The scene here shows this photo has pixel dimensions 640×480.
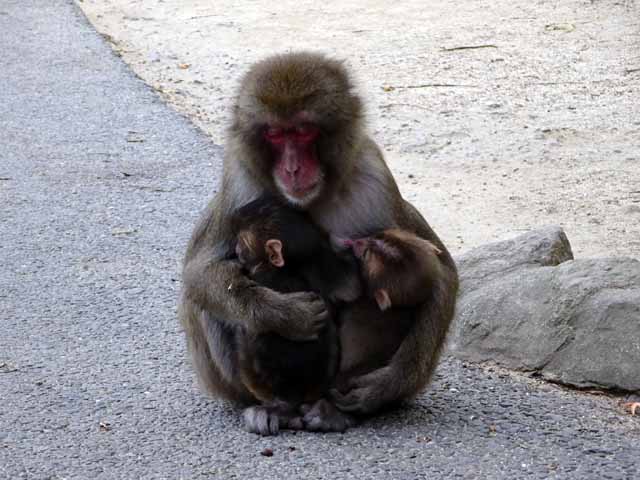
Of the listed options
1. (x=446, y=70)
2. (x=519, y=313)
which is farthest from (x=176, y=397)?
(x=446, y=70)

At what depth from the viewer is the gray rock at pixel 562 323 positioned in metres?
5.38

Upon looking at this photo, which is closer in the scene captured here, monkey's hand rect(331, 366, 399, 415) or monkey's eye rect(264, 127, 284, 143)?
monkey's eye rect(264, 127, 284, 143)

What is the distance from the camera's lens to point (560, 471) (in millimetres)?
4465

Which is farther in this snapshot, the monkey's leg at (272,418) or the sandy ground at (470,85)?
the sandy ground at (470,85)

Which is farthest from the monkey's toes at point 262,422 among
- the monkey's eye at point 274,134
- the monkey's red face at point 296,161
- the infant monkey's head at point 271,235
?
the monkey's eye at point 274,134

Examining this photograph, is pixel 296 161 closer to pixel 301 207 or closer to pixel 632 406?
pixel 301 207

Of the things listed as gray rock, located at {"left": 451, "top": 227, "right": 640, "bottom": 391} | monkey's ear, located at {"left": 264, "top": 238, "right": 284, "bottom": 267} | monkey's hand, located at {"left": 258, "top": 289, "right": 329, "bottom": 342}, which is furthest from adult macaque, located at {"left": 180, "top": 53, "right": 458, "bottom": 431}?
gray rock, located at {"left": 451, "top": 227, "right": 640, "bottom": 391}

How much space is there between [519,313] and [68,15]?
9.85 m

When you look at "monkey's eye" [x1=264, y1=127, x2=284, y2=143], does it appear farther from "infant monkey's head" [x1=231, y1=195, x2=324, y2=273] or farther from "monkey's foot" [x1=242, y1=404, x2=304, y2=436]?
"monkey's foot" [x1=242, y1=404, x2=304, y2=436]

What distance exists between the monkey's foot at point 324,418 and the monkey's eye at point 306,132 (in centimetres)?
100

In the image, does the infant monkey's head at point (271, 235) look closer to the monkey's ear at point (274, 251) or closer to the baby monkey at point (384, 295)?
the monkey's ear at point (274, 251)

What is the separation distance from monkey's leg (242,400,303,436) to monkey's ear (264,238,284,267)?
1.89 ft

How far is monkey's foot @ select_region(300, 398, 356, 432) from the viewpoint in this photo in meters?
4.85

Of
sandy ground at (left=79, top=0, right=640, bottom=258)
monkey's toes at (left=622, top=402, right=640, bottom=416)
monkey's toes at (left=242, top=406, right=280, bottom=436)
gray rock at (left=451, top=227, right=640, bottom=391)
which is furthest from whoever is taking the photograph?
sandy ground at (left=79, top=0, right=640, bottom=258)
